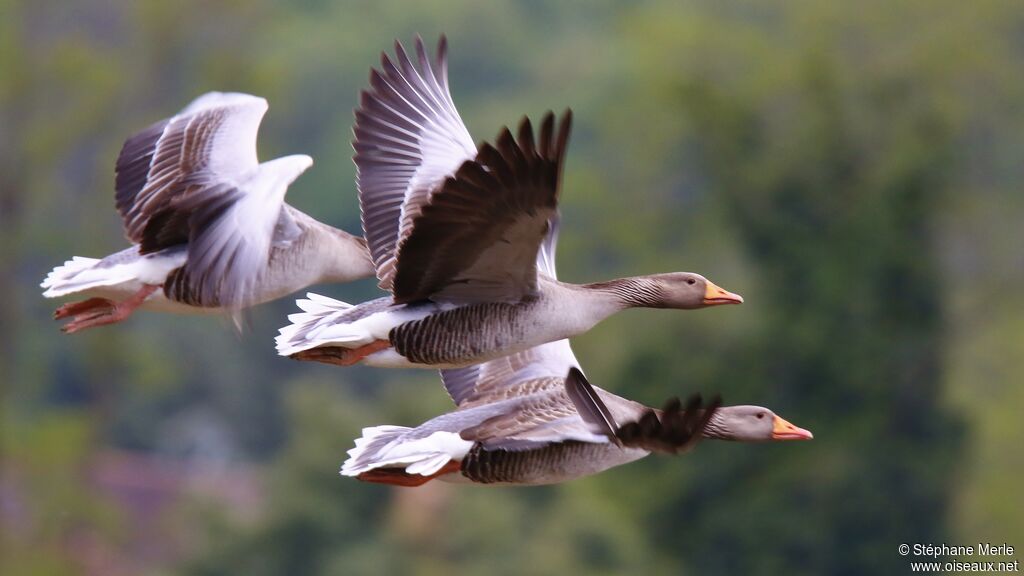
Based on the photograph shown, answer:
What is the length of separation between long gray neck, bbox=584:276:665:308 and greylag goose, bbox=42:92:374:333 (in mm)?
1686

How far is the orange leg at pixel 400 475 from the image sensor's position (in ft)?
30.9

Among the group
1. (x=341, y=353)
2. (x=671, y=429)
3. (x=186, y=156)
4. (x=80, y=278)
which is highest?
(x=186, y=156)

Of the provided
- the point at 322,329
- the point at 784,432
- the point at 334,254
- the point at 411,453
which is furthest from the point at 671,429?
the point at 334,254

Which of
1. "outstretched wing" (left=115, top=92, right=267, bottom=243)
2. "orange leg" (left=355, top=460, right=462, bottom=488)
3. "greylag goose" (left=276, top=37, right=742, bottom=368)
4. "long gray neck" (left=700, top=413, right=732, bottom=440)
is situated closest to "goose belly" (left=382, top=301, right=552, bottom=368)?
"greylag goose" (left=276, top=37, right=742, bottom=368)

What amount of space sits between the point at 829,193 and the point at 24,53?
50.5ft

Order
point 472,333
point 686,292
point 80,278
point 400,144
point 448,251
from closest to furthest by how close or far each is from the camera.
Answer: point 448,251 < point 472,333 < point 686,292 < point 400,144 < point 80,278

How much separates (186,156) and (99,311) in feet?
3.63

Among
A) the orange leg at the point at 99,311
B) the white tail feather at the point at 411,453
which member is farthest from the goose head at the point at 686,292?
the orange leg at the point at 99,311

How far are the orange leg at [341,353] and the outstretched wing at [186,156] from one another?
1.36m

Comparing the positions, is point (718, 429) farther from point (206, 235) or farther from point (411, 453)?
point (206, 235)

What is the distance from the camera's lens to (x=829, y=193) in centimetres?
3139

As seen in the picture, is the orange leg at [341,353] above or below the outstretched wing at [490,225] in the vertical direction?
below

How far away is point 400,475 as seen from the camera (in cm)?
961

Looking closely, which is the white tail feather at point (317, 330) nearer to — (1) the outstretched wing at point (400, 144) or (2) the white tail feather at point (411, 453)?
(1) the outstretched wing at point (400, 144)
